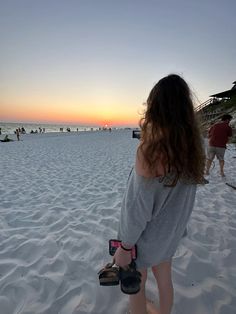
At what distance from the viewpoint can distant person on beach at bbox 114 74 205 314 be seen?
1259mm

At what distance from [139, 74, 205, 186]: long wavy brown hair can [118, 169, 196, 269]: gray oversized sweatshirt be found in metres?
0.11

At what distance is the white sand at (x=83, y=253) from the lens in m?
2.31

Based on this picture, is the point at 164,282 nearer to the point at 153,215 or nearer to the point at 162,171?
the point at 153,215

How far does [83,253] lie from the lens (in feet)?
10.2

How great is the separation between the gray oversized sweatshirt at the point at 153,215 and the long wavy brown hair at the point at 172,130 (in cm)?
11

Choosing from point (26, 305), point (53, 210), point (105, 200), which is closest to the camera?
point (26, 305)

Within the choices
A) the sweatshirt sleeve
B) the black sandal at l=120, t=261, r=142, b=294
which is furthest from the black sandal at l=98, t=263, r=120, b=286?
the sweatshirt sleeve

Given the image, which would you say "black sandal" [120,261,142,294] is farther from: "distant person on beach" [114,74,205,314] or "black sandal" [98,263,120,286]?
"black sandal" [98,263,120,286]

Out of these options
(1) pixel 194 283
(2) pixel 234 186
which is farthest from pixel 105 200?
(2) pixel 234 186

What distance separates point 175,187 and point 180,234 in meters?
0.39

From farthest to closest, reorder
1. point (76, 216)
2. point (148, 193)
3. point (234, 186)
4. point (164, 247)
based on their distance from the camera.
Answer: point (234, 186) → point (76, 216) → point (164, 247) → point (148, 193)

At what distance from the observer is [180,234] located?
1.57m

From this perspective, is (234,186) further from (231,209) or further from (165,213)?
(165,213)

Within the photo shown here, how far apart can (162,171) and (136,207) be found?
0.25 m
